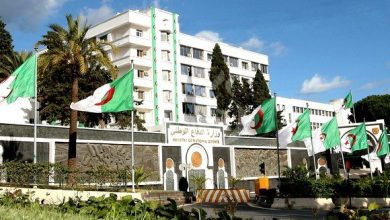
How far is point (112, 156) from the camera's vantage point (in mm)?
30219

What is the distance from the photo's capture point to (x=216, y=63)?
60.2 m

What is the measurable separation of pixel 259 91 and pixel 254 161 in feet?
70.1

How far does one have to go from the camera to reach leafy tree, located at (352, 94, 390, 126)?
76.1m

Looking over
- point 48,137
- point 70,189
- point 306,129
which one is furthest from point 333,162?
point 70,189

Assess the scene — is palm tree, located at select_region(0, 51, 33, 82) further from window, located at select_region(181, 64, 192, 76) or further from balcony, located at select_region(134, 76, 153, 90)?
window, located at select_region(181, 64, 192, 76)

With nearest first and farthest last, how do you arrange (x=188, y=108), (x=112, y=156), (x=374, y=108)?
(x=112, y=156)
(x=188, y=108)
(x=374, y=108)

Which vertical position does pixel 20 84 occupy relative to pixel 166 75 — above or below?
below

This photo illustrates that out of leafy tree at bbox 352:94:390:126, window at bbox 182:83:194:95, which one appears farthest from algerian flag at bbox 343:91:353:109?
leafy tree at bbox 352:94:390:126

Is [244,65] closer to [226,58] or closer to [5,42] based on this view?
[226,58]

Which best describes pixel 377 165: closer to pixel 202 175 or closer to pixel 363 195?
pixel 202 175

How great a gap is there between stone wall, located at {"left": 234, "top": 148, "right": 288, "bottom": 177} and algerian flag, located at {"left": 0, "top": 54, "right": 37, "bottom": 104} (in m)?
22.0

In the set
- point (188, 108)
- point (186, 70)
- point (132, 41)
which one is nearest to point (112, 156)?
point (132, 41)

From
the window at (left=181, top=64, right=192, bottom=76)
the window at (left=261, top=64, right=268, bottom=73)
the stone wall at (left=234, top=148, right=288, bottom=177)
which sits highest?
the window at (left=261, top=64, right=268, bottom=73)

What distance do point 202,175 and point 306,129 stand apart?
11.8 metres
